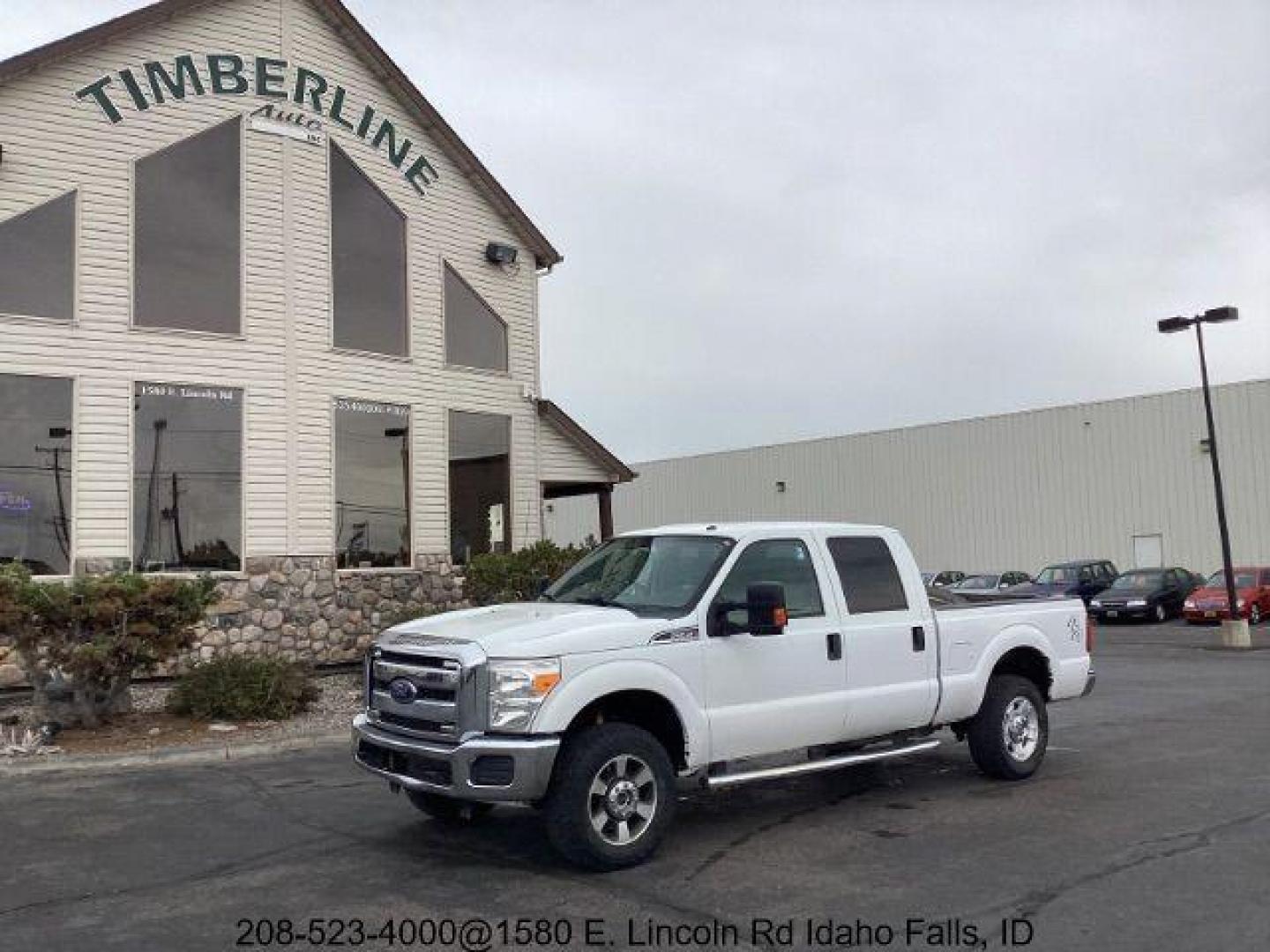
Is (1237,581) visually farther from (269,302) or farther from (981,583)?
(269,302)

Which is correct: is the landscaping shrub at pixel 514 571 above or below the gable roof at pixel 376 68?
below

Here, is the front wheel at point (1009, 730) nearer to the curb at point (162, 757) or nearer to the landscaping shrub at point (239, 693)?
the curb at point (162, 757)

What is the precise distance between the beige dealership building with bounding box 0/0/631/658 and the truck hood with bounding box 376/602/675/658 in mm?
9373

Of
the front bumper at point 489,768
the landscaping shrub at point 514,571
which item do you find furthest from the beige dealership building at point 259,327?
the front bumper at point 489,768

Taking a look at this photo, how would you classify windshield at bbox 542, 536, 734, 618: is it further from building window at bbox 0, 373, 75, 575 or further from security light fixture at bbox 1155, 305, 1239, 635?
security light fixture at bbox 1155, 305, 1239, 635

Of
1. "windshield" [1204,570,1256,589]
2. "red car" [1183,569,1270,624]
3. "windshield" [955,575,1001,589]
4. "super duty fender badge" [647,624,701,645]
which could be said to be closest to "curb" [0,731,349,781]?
"super duty fender badge" [647,624,701,645]

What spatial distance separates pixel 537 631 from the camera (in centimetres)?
645

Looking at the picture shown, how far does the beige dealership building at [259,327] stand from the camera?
14633 mm

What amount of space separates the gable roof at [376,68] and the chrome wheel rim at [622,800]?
12.8 metres

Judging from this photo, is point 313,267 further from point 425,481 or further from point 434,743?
point 434,743

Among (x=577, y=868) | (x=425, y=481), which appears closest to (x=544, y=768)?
(x=577, y=868)

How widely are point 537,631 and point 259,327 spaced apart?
11.2 meters

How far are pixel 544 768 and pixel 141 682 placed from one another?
10.6 meters

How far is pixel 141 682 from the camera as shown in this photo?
583 inches
